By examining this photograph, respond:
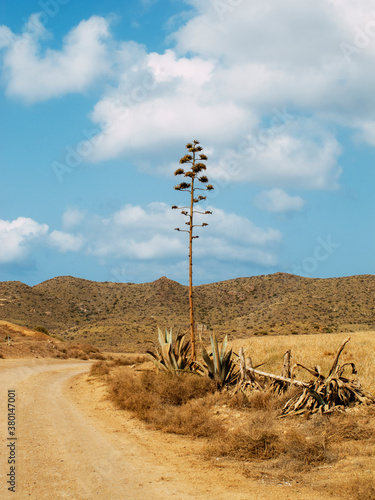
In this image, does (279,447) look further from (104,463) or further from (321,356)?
(321,356)

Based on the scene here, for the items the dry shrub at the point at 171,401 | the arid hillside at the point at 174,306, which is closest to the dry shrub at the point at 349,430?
the dry shrub at the point at 171,401

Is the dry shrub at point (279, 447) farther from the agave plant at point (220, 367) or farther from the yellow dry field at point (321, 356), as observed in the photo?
the agave plant at point (220, 367)

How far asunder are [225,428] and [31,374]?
12033 mm

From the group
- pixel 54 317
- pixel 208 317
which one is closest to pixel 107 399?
pixel 208 317

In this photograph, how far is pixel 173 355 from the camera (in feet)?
46.1

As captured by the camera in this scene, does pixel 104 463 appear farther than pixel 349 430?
No

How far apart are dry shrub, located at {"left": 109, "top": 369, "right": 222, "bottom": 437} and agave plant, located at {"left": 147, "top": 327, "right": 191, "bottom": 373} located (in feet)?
1.66

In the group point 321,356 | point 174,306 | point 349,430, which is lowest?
point 349,430

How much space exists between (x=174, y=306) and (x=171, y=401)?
61454 mm

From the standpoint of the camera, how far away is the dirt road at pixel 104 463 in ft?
19.8

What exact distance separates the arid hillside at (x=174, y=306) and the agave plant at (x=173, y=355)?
3185 cm

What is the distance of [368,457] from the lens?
284 inches

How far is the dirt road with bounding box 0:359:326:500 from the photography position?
604cm

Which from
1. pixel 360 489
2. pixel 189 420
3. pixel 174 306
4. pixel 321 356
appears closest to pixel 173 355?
pixel 189 420
